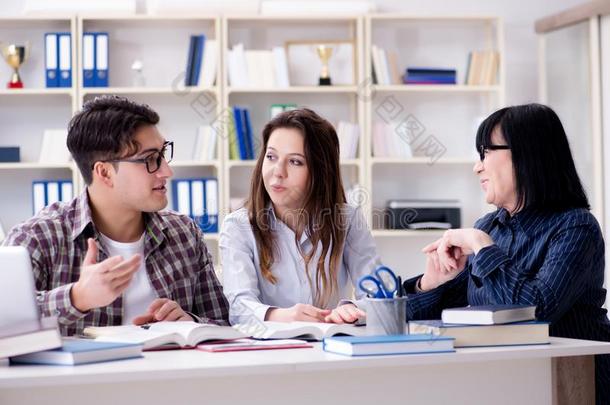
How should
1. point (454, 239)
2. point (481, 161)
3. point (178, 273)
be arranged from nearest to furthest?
1. point (454, 239)
2. point (481, 161)
3. point (178, 273)

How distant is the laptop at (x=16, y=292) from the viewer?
5.03 feet

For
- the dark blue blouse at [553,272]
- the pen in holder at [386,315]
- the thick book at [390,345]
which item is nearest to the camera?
the thick book at [390,345]


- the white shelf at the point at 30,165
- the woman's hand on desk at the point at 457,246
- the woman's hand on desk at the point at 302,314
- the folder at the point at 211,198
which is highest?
the white shelf at the point at 30,165

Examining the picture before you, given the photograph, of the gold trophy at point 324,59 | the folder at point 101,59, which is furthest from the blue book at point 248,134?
the folder at point 101,59

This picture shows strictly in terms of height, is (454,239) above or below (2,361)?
above

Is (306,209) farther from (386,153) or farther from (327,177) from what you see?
(386,153)

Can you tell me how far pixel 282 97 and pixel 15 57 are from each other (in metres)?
1.43

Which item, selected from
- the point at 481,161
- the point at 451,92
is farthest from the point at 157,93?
the point at 481,161

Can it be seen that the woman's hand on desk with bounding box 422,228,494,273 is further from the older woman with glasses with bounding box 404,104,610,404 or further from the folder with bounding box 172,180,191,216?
the folder with bounding box 172,180,191,216

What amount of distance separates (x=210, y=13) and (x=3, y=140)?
1306 millimetres

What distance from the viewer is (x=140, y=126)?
232cm

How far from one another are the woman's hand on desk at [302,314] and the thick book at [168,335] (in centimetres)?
29

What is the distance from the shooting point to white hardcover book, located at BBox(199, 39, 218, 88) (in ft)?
14.8

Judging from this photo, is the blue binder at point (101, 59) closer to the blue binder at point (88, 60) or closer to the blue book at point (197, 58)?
the blue binder at point (88, 60)
